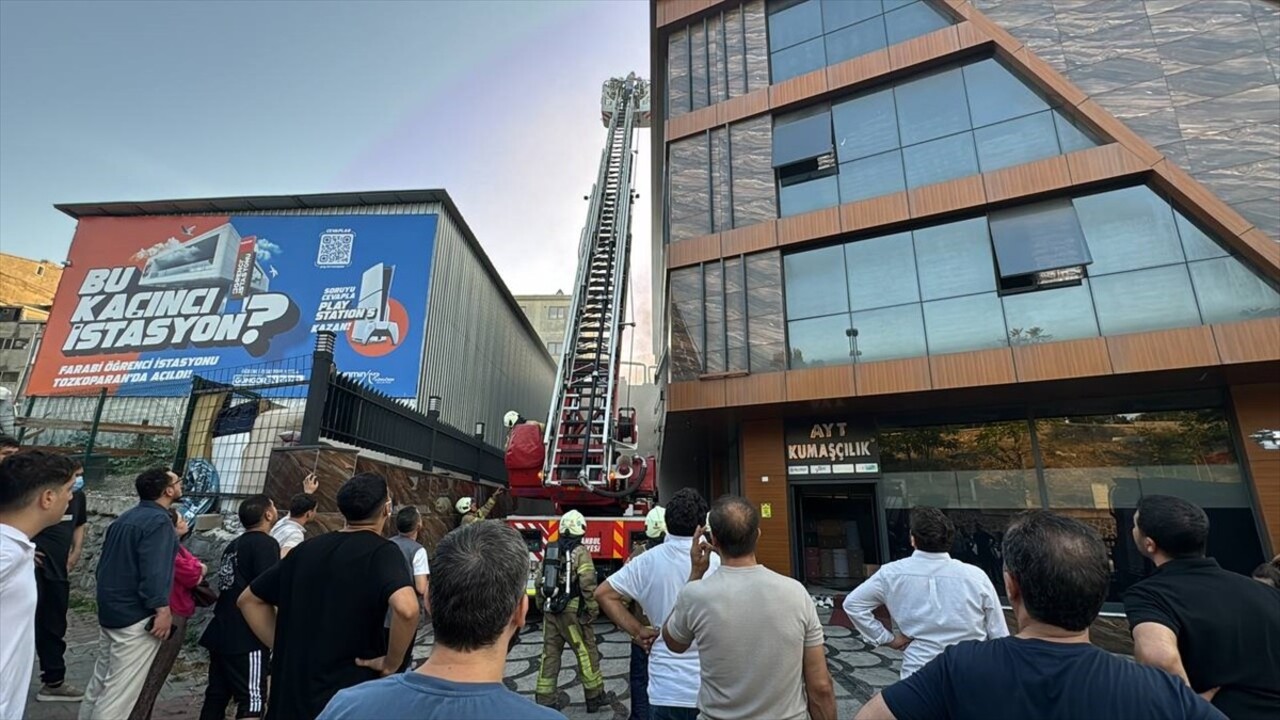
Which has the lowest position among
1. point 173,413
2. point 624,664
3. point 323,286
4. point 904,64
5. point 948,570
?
point 624,664

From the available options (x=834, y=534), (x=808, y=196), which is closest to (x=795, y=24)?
(x=808, y=196)

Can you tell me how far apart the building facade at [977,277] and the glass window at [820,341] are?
1.9 inches

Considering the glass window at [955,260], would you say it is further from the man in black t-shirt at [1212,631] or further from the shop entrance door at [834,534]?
the man in black t-shirt at [1212,631]

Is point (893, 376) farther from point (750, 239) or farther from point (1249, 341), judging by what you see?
point (1249, 341)

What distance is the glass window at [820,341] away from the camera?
10.6 meters

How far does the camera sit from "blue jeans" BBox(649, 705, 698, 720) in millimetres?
2598

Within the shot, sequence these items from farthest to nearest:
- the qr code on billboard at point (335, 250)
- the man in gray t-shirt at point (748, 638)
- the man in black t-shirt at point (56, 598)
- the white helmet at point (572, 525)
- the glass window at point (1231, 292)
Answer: the qr code on billboard at point (335, 250) → the glass window at point (1231, 292) → the white helmet at point (572, 525) → the man in black t-shirt at point (56, 598) → the man in gray t-shirt at point (748, 638)

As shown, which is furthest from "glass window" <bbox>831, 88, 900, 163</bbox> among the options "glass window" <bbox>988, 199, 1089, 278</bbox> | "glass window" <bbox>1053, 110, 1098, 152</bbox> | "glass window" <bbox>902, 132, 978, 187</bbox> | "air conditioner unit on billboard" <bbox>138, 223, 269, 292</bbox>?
"air conditioner unit on billboard" <bbox>138, 223, 269, 292</bbox>

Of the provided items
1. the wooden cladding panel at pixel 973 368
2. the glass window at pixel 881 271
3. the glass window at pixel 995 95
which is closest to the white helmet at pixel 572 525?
the wooden cladding panel at pixel 973 368

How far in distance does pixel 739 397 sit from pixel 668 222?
16.8 ft

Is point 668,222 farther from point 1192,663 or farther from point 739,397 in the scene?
point 1192,663

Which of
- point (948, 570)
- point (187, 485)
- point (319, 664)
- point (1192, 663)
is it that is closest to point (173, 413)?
point (187, 485)

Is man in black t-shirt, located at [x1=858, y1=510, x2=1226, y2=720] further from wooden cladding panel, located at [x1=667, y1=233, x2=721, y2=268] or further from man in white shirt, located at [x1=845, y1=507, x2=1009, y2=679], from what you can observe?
wooden cladding panel, located at [x1=667, y1=233, x2=721, y2=268]

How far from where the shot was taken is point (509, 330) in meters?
22.4
